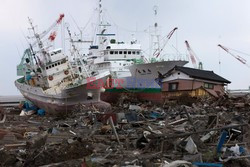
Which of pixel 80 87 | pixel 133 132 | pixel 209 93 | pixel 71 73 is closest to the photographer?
pixel 133 132

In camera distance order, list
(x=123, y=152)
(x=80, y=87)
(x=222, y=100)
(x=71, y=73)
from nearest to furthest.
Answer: (x=123, y=152), (x=222, y=100), (x=80, y=87), (x=71, y=73)

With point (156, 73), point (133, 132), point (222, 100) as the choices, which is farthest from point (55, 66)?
point (133, 132)

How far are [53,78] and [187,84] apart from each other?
13.0 m

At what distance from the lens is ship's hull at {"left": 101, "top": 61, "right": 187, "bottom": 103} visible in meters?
33.6

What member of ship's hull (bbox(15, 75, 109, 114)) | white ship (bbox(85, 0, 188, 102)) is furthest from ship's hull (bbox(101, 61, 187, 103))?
ship's hull (bbox(15, 75, 109, 114))

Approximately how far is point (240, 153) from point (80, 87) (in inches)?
768

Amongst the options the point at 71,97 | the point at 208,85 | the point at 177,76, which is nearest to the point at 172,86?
the point at 177,76

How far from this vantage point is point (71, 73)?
104ft

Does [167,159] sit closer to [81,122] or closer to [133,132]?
[133,132]

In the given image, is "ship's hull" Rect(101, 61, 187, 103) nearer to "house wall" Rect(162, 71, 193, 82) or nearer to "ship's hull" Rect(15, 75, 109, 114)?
"house wall" Rect(162, 71, 193, 82)

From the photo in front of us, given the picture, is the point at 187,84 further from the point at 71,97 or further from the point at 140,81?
the point at 71,97

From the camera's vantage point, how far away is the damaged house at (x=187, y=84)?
28844mm

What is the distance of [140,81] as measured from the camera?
35156mm

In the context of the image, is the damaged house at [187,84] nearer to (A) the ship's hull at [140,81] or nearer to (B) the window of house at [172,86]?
(B) the window of house at [172,86]
